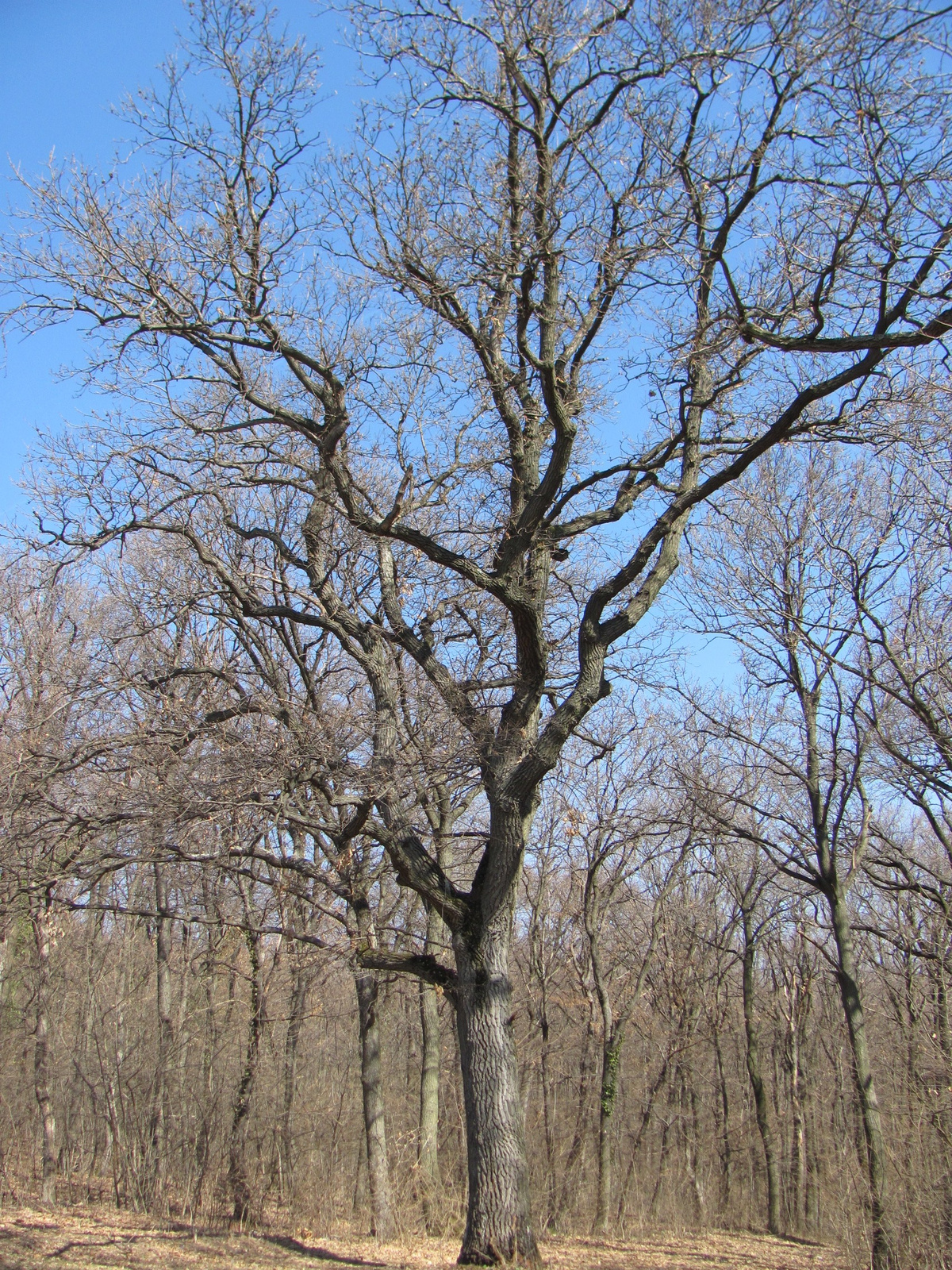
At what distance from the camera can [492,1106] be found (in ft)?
22.5

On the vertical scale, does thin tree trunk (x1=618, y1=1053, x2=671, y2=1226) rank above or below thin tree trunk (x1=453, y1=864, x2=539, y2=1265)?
below

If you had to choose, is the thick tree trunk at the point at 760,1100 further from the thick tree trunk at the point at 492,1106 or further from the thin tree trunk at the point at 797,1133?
the thick tree trunk at the point at 492,1106

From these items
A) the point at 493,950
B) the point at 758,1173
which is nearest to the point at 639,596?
the point at 493,950

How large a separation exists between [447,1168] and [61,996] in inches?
385

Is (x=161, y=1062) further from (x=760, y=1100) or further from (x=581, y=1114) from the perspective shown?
(x=760, y=1100)

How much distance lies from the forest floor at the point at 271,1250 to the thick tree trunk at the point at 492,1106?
3.54ft

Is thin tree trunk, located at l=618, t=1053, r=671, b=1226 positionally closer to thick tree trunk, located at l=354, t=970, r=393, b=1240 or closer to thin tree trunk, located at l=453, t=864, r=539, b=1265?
thick tree trunk, located at l=354, t=970, r=393, b=1240

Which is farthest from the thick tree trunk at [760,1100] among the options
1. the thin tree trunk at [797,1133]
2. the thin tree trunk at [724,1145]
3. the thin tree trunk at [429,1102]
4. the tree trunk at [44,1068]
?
the tree trunk at [44,1068]

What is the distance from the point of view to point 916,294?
5863 mm

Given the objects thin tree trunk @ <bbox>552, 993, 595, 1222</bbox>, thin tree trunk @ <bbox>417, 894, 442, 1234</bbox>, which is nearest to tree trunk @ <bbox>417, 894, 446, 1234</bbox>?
thin tree trunk @ <bbox>417, 894, 442, 1234</bbox>

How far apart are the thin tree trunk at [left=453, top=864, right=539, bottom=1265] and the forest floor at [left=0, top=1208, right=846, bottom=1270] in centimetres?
109

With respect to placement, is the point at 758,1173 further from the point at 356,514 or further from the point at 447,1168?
the point at 356,514

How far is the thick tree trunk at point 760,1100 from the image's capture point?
62.9ft

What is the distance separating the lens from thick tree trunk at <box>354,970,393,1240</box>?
37.8ft
